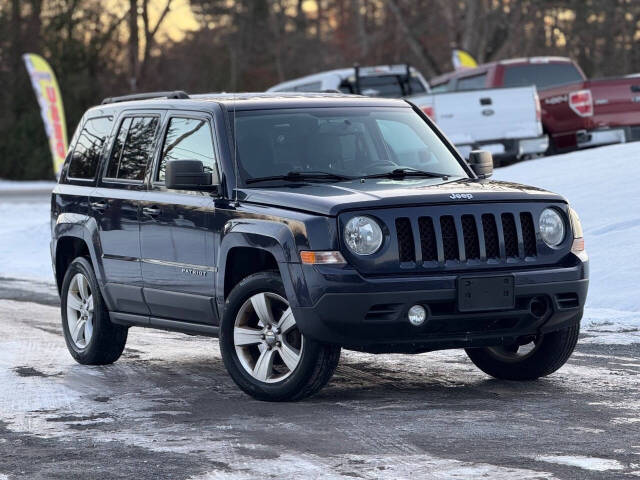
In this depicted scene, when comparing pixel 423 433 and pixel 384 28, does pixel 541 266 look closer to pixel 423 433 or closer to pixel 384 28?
pixel 423 433

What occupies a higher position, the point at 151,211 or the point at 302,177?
the point at 302,177

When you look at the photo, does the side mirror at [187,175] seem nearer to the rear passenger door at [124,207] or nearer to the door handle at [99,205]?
the rear passenger door at [124,207]

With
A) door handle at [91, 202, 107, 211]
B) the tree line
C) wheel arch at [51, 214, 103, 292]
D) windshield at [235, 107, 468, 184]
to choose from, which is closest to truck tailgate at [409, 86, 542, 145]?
wheel arch at [51, 214, 103, 292]

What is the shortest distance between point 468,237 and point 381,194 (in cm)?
53

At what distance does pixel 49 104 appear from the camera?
31969 mm

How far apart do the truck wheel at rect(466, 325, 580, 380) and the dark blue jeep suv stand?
0.03ft

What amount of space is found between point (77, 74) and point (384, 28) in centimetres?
1364

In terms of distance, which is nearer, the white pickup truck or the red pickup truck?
the white pickup truck

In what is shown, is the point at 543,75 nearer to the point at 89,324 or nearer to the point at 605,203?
the point at 605,203

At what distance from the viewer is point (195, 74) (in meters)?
61.8

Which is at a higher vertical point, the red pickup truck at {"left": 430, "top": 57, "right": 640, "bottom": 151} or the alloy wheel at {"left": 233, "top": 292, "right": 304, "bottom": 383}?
the red pickup truck at {"left": 430, "top": 57, "right": 640, "bottom": 151}

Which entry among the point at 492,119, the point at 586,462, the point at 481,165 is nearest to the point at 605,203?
the point at 492,119

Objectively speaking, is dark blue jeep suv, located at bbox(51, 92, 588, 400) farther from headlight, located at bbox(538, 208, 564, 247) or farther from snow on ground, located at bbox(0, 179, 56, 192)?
snow on ground, located at bbox(0, 179, 56, 192)

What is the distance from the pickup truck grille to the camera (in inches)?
286
